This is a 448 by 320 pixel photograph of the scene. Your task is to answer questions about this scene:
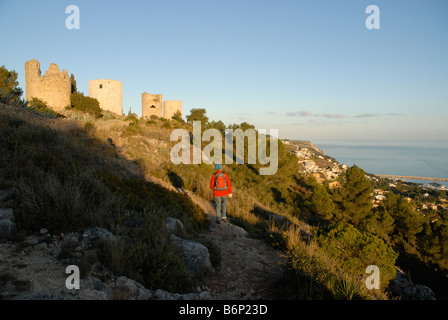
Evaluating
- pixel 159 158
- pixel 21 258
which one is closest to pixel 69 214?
pixel 21 258

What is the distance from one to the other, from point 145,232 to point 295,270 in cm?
247

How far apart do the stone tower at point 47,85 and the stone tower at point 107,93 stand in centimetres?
662

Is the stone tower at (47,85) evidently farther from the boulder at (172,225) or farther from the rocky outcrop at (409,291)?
the rocky outcrop at (409,291)

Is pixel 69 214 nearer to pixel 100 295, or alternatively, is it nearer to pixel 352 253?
pixel 100 295

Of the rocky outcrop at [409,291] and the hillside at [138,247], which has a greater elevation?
the hillside at [138,247]

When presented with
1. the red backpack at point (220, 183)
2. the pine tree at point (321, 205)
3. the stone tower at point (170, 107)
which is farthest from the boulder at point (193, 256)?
the stone tower at point (170, 107)

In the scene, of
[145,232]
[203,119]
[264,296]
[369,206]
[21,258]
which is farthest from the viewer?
[203,119]

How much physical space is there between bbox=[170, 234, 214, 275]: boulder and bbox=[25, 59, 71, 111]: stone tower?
23.0 metres

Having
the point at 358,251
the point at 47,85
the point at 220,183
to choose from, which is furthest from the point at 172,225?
the point at 47,85

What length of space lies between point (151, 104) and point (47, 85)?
1663 cm

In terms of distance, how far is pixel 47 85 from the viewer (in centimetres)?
2095

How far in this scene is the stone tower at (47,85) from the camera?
20.7 meters

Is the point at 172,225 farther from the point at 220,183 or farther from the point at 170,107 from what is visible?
the point at 170,107
